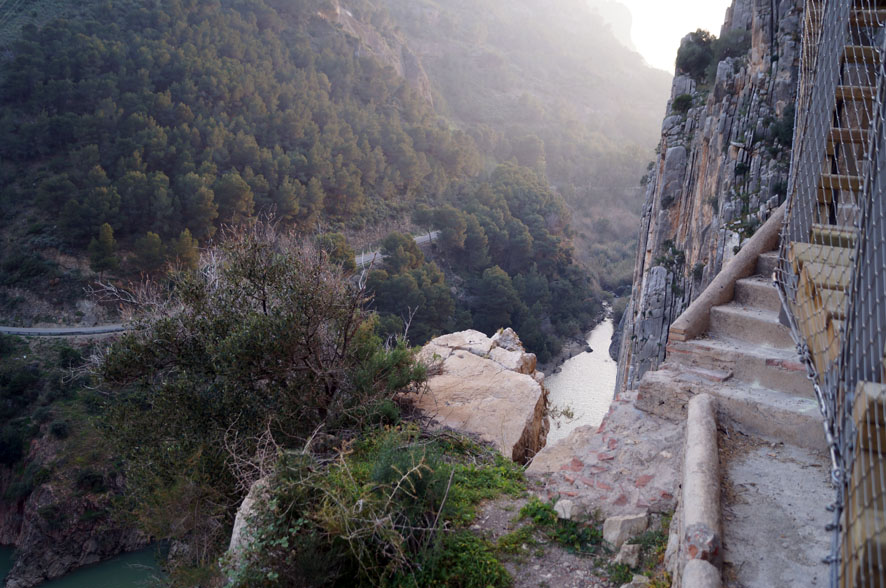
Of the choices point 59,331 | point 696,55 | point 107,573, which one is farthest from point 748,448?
point 59,331

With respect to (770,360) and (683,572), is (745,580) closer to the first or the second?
(683,572)

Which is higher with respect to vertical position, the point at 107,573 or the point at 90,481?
the point at 90,481

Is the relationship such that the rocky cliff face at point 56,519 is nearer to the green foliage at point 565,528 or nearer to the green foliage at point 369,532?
the green foliage at point 369,532

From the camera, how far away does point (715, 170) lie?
15.4 meters

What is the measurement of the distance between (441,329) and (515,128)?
143 ft

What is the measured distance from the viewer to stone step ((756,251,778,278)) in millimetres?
4688

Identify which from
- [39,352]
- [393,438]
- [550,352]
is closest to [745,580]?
[393,438]

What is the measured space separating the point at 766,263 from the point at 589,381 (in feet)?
81.3

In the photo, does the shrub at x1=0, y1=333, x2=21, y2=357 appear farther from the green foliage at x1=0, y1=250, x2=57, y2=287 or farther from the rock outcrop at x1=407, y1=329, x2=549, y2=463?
the rock outcrop at x1=407, y1=329, x2=549, y2=463

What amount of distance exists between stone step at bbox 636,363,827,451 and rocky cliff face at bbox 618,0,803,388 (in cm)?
743

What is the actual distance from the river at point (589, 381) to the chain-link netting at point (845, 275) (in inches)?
738

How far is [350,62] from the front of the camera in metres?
43.6

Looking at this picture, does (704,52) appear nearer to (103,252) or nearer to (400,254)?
(400,254)

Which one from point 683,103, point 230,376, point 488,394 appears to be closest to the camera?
point 230,376
